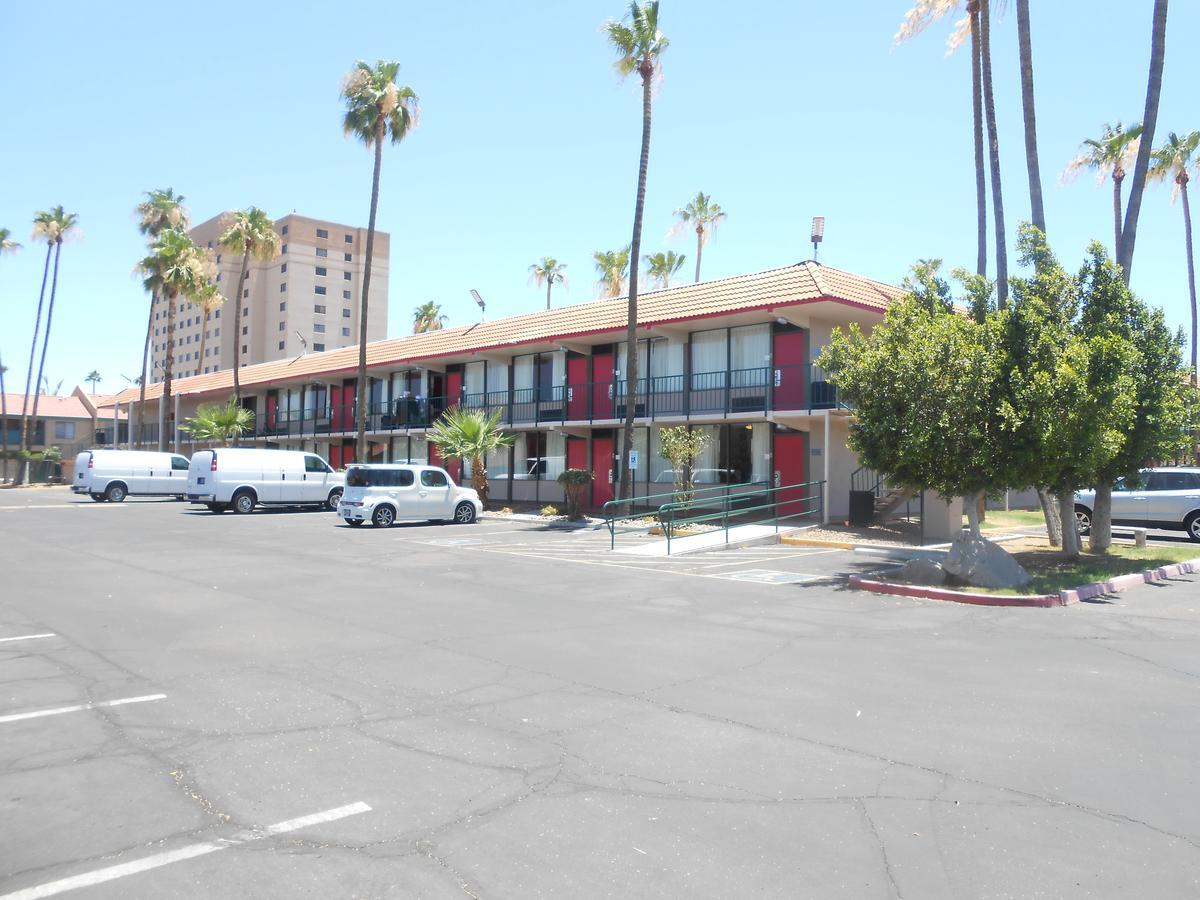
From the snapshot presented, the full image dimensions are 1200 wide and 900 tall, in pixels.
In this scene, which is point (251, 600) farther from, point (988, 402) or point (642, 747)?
point (988, 402)

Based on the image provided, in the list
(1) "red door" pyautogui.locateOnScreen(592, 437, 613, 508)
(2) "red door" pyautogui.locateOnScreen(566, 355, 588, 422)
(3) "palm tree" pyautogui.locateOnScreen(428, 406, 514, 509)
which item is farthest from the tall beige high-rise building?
(1) "red door" pyautogui.locateOnScreen(592, 437, 613, 508)

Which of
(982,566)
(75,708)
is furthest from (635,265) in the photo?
(75,708)

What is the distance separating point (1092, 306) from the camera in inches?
617

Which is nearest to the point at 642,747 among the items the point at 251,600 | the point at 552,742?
the point at 552,742

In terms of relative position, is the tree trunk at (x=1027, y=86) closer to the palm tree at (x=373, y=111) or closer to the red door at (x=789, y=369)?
the red door at (x=789, y=369)

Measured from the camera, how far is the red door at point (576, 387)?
3034 centimetres

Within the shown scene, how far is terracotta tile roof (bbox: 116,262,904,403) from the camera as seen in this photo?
2386 centimetres

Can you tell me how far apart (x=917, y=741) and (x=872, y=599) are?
6741 millimetres

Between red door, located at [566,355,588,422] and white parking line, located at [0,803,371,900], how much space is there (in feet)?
84.2

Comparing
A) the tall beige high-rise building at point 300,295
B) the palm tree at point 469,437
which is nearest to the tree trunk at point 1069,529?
the palm tree at point 469,437

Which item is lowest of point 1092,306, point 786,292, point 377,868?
point 377,868

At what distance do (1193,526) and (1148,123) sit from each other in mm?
9646

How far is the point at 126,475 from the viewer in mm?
35250

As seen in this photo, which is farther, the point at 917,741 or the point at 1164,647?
the point at 1164,647
